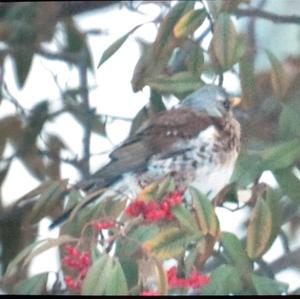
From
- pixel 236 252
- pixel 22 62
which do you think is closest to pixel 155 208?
pixel 236 252

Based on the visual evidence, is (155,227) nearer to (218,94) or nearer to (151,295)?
(151,295)

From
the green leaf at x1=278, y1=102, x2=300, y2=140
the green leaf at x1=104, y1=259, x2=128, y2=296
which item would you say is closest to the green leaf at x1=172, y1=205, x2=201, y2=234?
the green leaf at x1=104, y1=259, x2=128, y2=296

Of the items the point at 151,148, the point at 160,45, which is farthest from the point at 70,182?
the point at 160,45

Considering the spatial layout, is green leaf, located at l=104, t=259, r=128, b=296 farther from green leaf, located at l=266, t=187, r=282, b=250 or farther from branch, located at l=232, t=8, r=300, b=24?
branch, located at l=232, t=8, r=300, b=24

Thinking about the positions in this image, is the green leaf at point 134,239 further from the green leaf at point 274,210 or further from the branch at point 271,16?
the branch at point 271,16

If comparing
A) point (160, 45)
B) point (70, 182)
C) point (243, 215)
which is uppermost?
point (160, 45)

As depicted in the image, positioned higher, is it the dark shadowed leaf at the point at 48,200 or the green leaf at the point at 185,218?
the dark shadowed leaf at the point at 48,200

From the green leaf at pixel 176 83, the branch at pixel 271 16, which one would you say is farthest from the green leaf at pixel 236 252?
the branch at pixel 271 16
